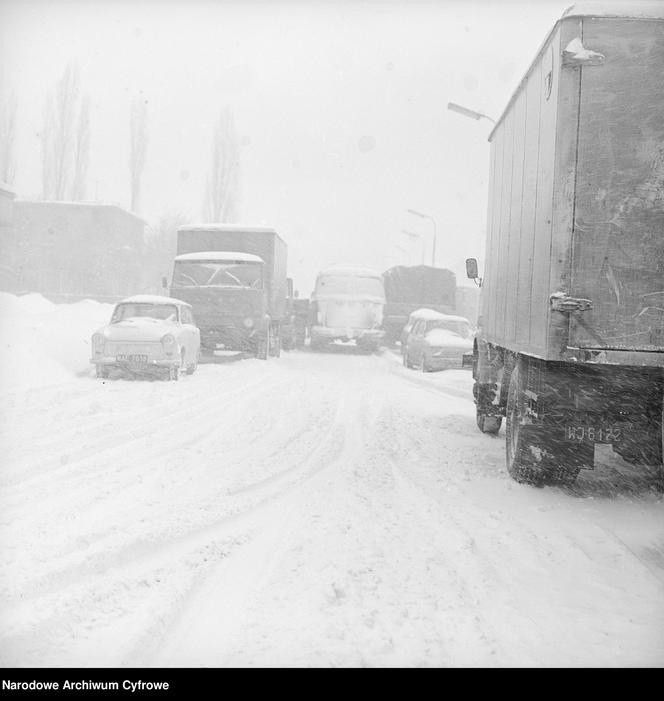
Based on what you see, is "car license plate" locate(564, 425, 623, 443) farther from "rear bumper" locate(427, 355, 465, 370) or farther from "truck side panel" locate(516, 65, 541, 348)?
"rear bumper" locate(427, 355, 465, 370)

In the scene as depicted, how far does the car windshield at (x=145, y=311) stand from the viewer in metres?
15.2

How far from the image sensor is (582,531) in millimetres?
5098

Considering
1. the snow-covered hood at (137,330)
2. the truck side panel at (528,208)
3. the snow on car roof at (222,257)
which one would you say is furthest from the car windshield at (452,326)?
the truck side panel at (528,208)

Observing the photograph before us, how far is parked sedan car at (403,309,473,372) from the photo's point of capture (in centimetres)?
1881

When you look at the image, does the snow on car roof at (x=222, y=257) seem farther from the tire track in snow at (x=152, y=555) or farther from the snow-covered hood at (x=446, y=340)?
the tire track in snow at (x=152, y=555)

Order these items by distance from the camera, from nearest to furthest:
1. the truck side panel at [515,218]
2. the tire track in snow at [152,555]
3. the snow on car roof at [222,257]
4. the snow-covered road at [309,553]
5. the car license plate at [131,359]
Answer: the snow-covered road at [309,553]
the tire track in snow at [152,555]
the truck side panel at [515,218]
the car license plate at [131,359]
the snow on car roof at [222,257]

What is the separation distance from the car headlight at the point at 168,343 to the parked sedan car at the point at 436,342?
727cm

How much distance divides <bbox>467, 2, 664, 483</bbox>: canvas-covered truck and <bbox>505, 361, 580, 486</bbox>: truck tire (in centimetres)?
5

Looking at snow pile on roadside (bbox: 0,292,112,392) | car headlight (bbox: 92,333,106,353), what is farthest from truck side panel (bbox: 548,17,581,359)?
car headlight (bbox: 92,333,106,353)

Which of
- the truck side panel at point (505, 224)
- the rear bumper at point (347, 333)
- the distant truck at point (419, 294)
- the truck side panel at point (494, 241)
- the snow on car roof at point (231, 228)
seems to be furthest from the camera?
the distant truck at point (419, 294)
